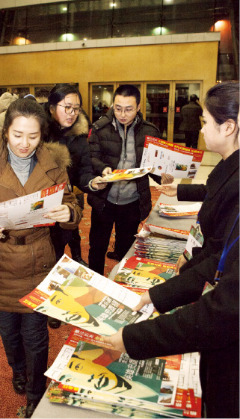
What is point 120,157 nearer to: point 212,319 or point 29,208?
point 29,208

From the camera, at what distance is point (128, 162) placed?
7.98ft

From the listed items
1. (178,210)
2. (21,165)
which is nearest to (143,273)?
(21,165)

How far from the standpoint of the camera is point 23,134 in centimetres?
142

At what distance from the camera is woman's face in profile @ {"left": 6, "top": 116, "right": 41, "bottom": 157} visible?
4.64ft

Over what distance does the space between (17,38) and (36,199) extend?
13.6 metres

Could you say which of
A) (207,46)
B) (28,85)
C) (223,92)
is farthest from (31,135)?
(28,85)

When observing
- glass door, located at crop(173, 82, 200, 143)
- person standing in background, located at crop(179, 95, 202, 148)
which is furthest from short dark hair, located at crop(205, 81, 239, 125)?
glass door, located at crop(173, 82, 200, 143)

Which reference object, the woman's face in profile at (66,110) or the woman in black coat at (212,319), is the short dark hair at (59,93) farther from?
the woman in black coat at (212,319)

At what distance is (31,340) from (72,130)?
1.23 metres

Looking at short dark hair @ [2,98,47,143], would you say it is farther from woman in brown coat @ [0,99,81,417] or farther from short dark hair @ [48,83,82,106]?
short dark hair @ [48,83,82,106]

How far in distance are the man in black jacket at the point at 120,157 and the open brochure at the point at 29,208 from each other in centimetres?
97

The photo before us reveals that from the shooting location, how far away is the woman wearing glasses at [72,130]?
2.02 meters

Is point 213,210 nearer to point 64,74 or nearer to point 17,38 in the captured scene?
point 64,74

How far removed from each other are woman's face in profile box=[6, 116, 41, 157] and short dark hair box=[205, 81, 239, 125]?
29.4 inches
